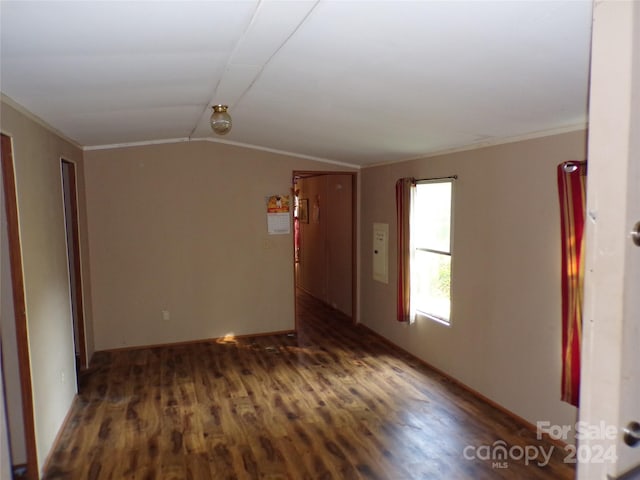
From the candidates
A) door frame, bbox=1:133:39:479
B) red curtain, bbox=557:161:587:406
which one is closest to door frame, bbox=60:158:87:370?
door frame, bbox=1:133:39:479

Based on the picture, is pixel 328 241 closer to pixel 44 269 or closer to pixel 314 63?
pixel 44 269

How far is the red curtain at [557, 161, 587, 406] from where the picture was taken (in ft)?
8.96

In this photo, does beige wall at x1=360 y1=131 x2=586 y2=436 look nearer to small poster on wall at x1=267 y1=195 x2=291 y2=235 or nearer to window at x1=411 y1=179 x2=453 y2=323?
window at x1=411 y1=179 x2=453 y2=323

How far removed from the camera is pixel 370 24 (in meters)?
1.70

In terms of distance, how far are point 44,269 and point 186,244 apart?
2.28 m

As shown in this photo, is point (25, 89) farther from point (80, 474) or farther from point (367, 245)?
point (367, 245)

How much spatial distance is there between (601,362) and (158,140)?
5.05 metres

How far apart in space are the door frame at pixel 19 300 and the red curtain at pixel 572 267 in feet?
10.9

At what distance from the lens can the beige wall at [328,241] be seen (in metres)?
6.34

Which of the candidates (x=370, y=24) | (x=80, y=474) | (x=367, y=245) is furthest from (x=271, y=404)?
(x=370, y=24)

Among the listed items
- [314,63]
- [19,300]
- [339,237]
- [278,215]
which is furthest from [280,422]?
[339,237]

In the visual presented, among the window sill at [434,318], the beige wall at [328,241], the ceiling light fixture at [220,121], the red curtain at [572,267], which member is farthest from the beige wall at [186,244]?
the red curtain at [572,267]

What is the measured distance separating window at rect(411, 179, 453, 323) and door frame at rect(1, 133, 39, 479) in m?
Result: 3.39

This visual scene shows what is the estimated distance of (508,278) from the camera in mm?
3467
